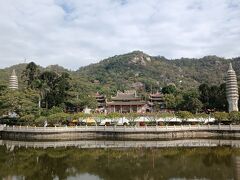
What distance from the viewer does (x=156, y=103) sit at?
92.6m

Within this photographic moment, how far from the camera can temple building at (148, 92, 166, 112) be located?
90.4 m

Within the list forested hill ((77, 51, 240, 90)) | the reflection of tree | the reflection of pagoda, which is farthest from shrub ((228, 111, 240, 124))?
forested hill ((77, 51, 240, 90))

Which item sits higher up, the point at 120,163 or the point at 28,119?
the point at 28,119

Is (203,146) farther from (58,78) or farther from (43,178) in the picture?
(58,78)

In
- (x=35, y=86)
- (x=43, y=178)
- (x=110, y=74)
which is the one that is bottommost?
(x=43, y=178)

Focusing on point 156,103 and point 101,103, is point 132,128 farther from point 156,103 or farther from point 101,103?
point 156,103

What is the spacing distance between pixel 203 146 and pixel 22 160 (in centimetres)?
2049

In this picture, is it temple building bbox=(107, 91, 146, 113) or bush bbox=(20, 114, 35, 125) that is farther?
temple building bbox=(107, 91, 146, 113)

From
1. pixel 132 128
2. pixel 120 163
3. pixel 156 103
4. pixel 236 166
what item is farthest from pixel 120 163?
pixel 156 103

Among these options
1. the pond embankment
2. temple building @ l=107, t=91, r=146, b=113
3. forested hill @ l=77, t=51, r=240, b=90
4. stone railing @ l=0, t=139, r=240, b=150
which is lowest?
stone railing @ l=0, t=139, r=240, b=150

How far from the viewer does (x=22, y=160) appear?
3459 centimetres

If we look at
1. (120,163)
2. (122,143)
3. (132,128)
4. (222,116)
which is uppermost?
(222,116)

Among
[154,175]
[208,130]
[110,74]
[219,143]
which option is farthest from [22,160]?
[110,74]

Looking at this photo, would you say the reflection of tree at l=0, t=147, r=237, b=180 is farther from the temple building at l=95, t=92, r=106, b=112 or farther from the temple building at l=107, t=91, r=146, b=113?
the temple building at l=95, t=92, r=106, b=112
